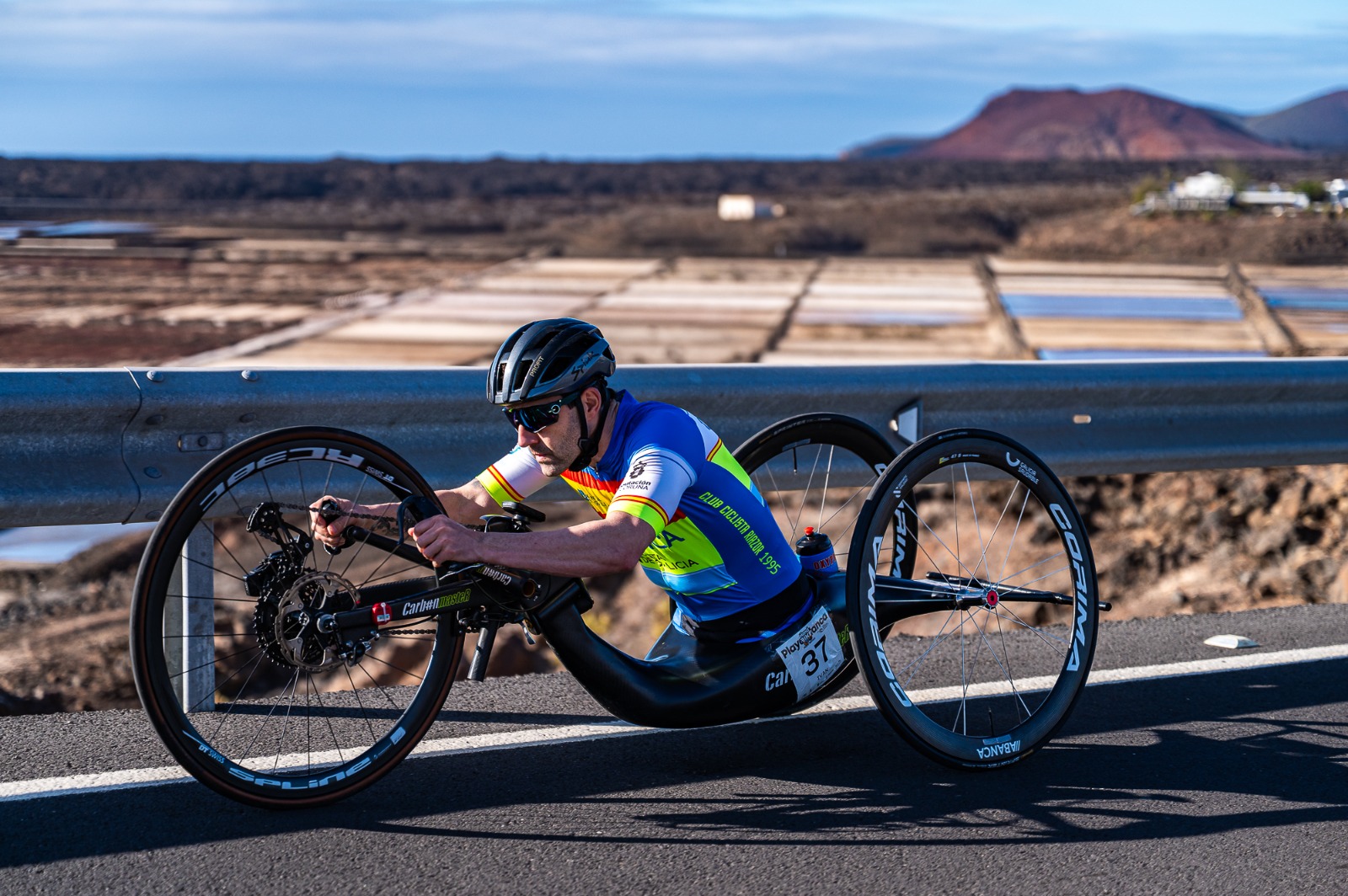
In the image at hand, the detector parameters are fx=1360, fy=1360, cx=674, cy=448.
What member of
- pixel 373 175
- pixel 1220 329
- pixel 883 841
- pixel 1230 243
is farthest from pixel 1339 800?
pixel 373 175

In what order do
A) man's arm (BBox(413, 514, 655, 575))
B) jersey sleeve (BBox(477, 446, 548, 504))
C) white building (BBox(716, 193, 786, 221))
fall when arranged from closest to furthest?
man's arm (BBox(413, 514, 655, 575)) < jersey sleeve (BBox(477, 446, 548, 504)) < white building (BBox(716, 193, 786, 221))

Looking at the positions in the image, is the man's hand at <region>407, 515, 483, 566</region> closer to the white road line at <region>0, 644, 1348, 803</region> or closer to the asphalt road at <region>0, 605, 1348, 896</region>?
the asphalt road at <region>0, 605, 1348, 896</region>

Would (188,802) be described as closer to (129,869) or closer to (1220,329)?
(129,869)

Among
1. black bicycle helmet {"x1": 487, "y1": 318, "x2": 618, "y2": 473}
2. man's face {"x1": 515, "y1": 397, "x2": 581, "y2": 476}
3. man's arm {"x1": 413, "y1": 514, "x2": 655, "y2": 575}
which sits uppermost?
black bicycle helmet {"x1": 487, "y1": 318, "x2": 618, "y2": 473}

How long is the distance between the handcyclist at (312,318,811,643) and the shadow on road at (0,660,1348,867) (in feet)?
1.54

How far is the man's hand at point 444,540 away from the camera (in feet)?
11.5

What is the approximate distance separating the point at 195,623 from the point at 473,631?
106cm

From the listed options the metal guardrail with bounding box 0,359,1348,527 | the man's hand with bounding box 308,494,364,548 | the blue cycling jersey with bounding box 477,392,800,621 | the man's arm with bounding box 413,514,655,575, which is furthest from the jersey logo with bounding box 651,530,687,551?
the metal guardrail with bounding box 0,359,1348,527

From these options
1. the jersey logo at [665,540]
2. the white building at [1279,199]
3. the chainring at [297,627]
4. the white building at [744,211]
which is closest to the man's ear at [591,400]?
the jersey logo at [665,540]

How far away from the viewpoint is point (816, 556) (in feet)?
14.3

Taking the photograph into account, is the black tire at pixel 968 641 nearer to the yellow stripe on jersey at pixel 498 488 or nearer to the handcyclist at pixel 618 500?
the handcyclist at pixel 618 500

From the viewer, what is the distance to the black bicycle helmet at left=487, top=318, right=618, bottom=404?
3.71 m

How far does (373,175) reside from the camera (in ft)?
401

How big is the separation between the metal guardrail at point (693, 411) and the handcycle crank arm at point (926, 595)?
4.50ft
